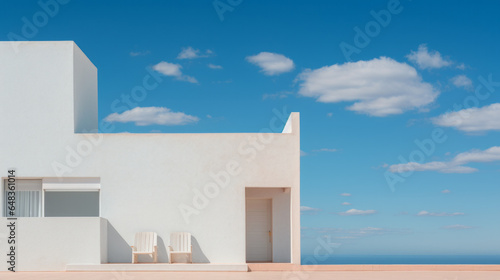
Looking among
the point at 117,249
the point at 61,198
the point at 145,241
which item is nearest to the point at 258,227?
the point at 145,241

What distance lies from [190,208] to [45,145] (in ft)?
14.5

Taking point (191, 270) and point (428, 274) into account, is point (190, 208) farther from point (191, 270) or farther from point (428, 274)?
point (428, 274)

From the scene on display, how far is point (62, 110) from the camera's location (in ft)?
55.5

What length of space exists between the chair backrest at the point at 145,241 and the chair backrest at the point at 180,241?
485 millimetres

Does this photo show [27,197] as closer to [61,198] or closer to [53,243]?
[61,198]

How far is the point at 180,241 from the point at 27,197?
4475 millimetres

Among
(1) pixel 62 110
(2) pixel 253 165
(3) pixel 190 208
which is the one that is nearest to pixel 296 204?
(2) pixel 253 165

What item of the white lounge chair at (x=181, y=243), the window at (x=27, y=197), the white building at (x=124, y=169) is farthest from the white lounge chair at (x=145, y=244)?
→ the window at (x=27, y=197)

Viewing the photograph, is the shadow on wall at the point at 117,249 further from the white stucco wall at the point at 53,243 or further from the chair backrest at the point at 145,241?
the white stucco wall at the point at 53,243

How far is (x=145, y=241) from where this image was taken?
16.3 metres

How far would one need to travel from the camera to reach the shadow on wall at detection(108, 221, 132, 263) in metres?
16.4

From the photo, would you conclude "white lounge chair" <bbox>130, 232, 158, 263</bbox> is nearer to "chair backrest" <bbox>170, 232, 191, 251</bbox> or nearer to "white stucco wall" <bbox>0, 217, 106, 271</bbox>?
"chair backrest" <bbox>170, 232, 191, 251</bbox>

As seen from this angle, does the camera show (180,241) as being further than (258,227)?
No

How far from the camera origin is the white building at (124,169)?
54.2 ft
